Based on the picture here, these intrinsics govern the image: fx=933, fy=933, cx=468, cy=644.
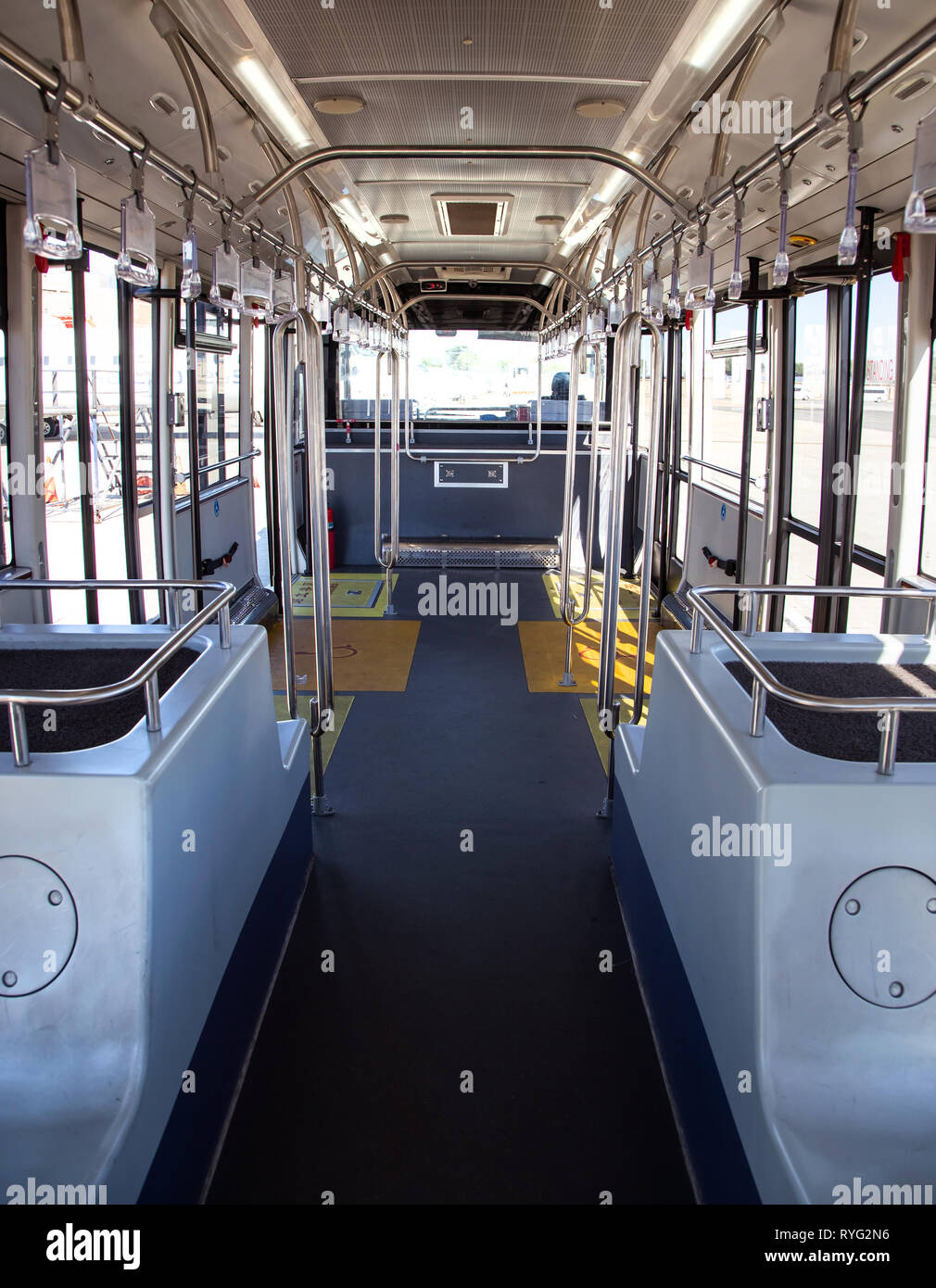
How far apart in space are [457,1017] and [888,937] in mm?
1328

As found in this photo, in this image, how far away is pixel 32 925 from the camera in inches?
73.2

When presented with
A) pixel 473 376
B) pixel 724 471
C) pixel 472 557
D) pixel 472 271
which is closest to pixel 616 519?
pixel 724 471

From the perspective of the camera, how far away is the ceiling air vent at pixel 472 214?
222 inches

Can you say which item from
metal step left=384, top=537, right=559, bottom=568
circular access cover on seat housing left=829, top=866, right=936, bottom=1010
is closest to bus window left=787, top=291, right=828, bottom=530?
circular access cover on seat housing left=829, top=866, right=936, bottom=1010

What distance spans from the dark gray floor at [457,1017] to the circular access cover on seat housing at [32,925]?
71cm

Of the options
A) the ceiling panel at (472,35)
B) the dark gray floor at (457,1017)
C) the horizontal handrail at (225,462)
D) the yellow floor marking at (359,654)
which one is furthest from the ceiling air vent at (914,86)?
the horizontal handrail at (225,462)

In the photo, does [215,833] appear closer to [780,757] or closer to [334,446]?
[780,757]

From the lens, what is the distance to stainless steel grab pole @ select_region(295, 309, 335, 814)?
350 centimetres

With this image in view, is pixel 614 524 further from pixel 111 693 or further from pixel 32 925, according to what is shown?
pixel 32 925

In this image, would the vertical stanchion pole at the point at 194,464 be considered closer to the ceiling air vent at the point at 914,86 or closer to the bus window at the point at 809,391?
the bus window at the point at 809,391

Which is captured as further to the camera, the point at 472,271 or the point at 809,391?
the point at 472,271
